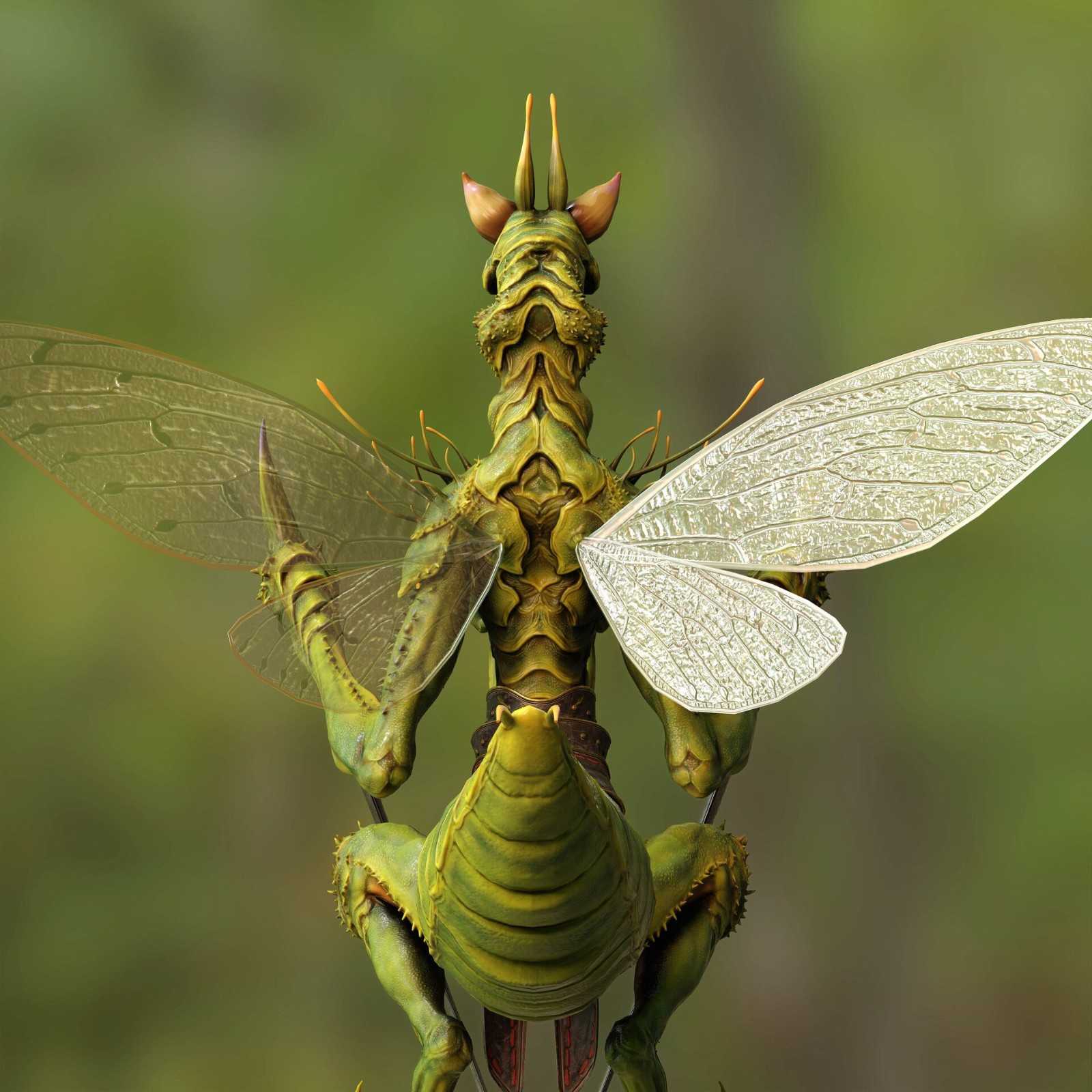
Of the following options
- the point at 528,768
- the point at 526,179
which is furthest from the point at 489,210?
the point at 528,768

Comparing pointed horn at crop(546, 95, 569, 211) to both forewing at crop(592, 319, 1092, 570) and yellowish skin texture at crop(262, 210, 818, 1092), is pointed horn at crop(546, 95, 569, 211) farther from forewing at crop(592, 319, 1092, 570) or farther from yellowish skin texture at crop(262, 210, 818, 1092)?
forewing at crop(592, 319, 1092, 570)

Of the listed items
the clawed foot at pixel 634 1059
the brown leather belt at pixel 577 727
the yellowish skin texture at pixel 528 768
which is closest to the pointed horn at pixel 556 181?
the yellowish skin texture at pixel 528 768

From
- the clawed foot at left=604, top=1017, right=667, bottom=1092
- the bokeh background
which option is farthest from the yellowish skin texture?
the bokeh background

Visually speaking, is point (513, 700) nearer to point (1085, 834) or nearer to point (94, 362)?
point (94, 362)

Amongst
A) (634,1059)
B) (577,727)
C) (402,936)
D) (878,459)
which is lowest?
(634,1059)

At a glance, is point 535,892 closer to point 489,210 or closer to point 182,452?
point 182,452

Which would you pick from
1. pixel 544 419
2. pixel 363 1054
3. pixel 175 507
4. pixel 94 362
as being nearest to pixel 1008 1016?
pixel 363 1054
